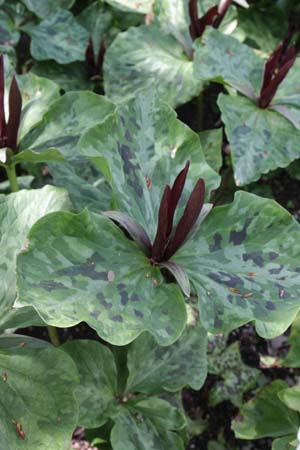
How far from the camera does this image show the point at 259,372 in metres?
1.61

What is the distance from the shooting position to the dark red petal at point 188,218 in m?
0.99

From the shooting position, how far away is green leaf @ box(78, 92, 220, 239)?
3.57 feet

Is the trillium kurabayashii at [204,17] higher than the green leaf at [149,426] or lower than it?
higher

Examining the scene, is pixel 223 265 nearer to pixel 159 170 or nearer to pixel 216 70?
pixel 159 170

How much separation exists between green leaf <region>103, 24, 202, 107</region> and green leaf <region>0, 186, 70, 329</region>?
2.11ft

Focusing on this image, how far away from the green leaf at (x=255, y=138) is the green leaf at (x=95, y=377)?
524 millimetres

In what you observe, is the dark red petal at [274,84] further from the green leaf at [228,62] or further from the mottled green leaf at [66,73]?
the mottled green leaf at [66,73]

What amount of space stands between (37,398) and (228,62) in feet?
3.37

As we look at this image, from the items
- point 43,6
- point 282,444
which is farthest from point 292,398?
point 43,6

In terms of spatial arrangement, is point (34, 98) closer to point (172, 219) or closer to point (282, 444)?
point (172, 219)

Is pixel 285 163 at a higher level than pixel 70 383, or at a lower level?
higher

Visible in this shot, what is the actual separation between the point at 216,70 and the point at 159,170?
544mm

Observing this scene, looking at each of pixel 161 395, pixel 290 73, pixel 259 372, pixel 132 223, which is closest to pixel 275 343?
pixel 259 372

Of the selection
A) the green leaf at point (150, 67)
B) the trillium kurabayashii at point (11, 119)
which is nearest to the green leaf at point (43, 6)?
the green leaf at point (150, 67)
